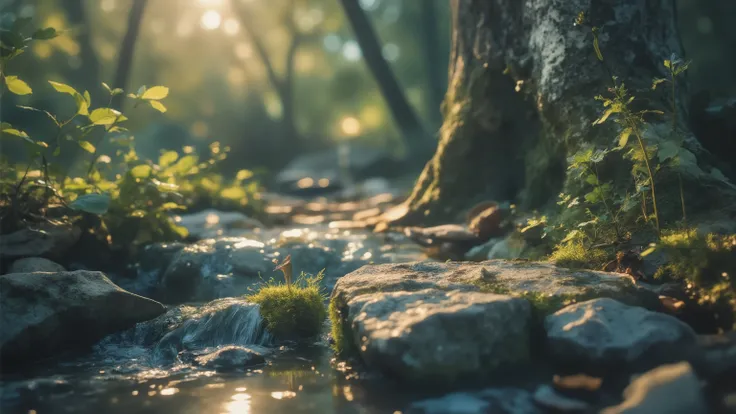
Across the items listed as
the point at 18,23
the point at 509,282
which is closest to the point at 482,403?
the point at 509,282

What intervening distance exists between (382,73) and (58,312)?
11.1m

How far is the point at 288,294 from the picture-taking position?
4.84m

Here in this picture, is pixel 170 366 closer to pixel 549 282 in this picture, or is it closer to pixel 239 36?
pixel 549 282

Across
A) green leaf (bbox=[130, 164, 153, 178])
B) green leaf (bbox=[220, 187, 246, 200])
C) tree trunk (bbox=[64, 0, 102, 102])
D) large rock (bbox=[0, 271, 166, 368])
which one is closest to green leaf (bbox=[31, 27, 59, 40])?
green leaf (bbox=[130, 164, 153, 178])

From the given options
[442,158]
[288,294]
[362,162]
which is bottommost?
[288,294]

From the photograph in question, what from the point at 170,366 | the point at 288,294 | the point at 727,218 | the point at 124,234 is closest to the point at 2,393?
the point at 170,366

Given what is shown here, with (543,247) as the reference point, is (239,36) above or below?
above

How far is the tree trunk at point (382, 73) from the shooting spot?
45.9 feet

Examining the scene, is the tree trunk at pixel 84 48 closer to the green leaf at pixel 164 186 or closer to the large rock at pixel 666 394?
the green leaf at pixel 164 186

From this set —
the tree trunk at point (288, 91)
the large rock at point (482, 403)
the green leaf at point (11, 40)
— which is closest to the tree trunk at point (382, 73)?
the green leaf at point (11, 40)

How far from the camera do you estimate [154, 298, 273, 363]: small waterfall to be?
4605 millimetres

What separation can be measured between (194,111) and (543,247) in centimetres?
3954

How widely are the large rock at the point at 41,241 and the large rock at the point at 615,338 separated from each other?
14.3ft

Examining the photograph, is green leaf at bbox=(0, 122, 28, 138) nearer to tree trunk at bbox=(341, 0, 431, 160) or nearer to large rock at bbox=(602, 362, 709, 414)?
large rock at bbox=(602, 362, 709, 414)
